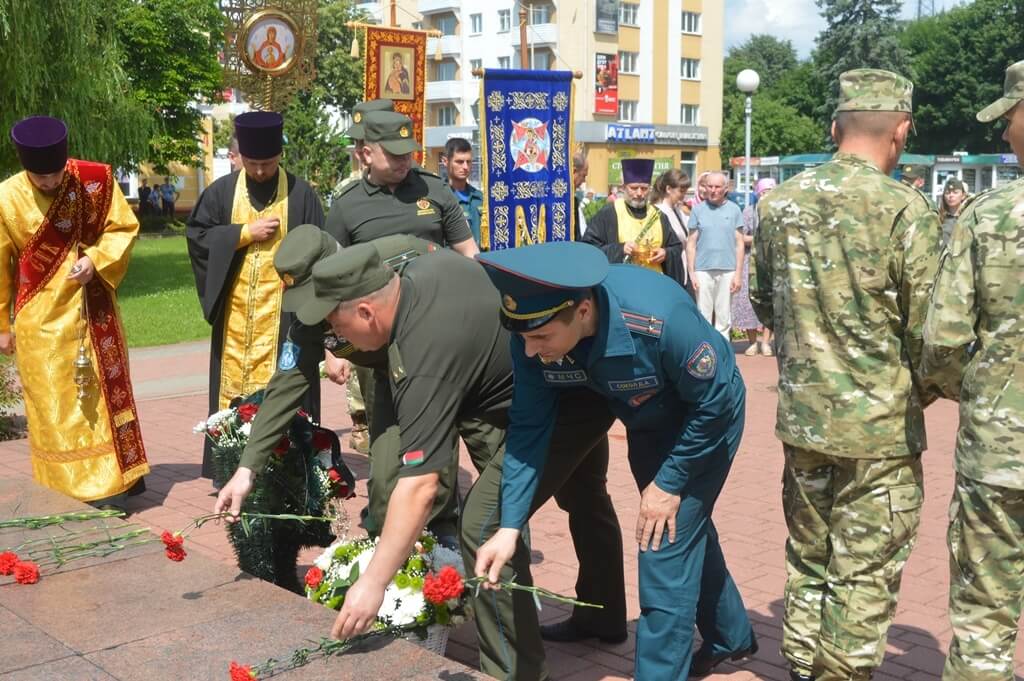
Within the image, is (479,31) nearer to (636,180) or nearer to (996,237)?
(636,180)

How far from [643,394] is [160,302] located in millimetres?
17271

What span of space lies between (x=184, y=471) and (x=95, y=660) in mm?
4182

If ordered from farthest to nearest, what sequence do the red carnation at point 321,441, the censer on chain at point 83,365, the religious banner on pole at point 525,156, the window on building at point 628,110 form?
the window on building at point 628,110 < the religious banner on pole at point 525,156 < the censer on chain at point 83,365 < the red carnation at point 321,441

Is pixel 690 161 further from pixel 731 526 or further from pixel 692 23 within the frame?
pixel 731 526

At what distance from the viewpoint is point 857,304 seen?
142 inches

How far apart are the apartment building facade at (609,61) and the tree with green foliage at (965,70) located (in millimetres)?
11477

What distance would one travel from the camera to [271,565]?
15.5ft

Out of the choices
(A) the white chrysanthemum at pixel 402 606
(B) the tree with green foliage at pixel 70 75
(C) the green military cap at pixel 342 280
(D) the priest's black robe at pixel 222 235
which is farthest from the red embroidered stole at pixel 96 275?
(B) the tree with green foliage at pixel 70 75

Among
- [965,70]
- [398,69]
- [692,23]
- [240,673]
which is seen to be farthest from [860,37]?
[240,673]

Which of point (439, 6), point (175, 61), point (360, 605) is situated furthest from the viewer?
point (439, 6)

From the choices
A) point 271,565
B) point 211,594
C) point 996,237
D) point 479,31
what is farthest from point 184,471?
point 479,31

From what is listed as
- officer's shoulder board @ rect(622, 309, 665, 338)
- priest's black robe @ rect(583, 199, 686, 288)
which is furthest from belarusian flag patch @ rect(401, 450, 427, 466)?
priest's black robe @ rect(583, 199, 686, 288)

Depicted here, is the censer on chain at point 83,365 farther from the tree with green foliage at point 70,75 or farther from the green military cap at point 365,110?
the tree with green foliage at point 70,75

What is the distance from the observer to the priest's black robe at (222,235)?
22.6ft
